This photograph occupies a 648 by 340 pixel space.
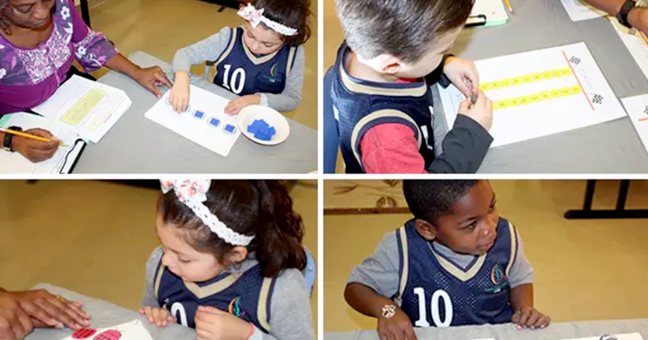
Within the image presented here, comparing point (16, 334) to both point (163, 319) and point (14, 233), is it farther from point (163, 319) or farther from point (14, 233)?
point (14, 233)

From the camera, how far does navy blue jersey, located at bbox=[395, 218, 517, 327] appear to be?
138 centimetres

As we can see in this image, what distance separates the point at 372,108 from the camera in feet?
4.05

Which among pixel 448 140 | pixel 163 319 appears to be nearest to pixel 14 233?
pixel 163 319

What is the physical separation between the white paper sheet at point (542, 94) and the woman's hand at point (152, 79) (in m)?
0.57

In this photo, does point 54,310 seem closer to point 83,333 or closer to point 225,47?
point 83,333

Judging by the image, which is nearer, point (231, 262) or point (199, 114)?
point (231, 262)

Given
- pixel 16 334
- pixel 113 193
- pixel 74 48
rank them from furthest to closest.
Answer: pixel 113 193
pixel 74 48
pixel 16 334

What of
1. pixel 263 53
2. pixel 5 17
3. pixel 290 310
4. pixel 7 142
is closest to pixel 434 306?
pixel 290 310

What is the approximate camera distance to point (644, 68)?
4.65 feet

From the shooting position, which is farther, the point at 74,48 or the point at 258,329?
the point at 74,48

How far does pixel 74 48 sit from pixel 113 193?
393 mm

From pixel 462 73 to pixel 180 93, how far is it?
1.87 feet

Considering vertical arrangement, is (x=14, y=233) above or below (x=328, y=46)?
below

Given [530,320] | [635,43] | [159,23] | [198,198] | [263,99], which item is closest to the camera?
[198,198]
